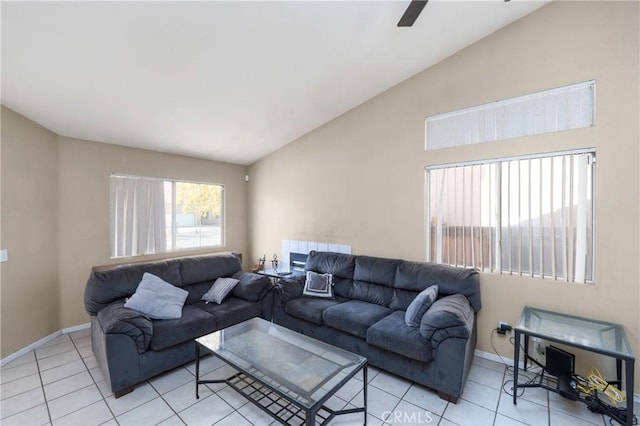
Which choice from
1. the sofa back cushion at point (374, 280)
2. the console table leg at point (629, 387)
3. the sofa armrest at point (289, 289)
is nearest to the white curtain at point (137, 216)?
the sofa armrest at point (289, 289)

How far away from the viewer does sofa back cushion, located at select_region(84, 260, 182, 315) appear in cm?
265

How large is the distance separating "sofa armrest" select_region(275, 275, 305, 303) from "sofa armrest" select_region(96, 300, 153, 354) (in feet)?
4.42

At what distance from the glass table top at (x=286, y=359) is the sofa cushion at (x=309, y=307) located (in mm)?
501

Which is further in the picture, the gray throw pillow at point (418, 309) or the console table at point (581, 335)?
the gray throw pillow at point (418, 309)

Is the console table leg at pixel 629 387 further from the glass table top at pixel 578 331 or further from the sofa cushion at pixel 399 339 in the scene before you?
the sofa cushion at pixel 399 339

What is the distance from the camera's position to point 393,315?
276 cm

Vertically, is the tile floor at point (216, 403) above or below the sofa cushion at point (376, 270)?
below

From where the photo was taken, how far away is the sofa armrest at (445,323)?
2096 millimetres

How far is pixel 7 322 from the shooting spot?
9.04 feet

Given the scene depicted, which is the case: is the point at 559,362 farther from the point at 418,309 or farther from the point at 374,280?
the point at 374,280

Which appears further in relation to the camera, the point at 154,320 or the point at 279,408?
the point at 154,320

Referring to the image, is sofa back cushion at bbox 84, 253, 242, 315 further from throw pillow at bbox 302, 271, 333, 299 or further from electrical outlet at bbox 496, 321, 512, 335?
electrical outlet at bbox 496, 321, 512, 335

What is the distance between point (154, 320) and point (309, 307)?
4.97ft

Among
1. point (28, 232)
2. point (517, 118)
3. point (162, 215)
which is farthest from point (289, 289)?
point (517, 118)
